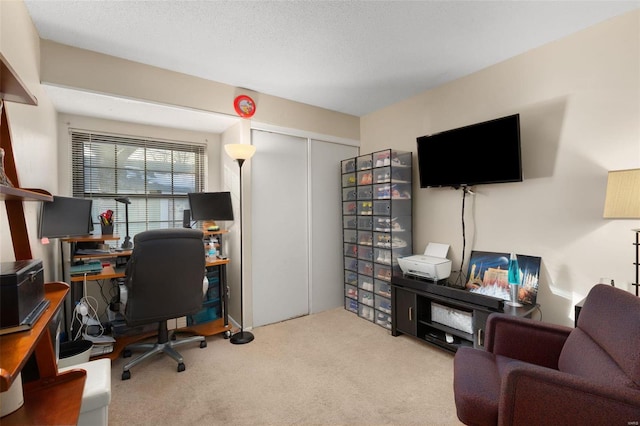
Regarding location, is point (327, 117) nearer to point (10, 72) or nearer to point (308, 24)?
point (308, 24)

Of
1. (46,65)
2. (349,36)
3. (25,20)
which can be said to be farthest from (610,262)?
(46,65)

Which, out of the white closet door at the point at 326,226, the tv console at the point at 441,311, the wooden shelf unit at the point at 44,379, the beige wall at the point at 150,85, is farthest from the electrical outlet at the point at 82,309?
the tv console at the point at 441,311

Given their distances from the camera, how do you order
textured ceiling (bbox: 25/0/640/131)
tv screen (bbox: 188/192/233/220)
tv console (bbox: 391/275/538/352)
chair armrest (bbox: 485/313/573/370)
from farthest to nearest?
tv screen (bbox: 188/192/233/220)
tv console (bbox: 391/275/538/352)
textured ceiling (bbox: 25/0/640/131)
chair armrest (bbox: 485/313/573/370)

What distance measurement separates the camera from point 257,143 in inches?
128

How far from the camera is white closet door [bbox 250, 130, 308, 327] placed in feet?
10.6

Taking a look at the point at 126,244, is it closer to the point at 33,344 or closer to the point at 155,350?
the point at 155,350

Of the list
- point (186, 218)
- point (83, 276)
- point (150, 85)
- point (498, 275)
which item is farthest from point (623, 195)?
point (83, 276)

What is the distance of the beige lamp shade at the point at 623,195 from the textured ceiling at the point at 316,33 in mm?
1117

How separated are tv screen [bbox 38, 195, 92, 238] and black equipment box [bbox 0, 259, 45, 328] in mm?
1656

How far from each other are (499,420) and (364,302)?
2.26 meters

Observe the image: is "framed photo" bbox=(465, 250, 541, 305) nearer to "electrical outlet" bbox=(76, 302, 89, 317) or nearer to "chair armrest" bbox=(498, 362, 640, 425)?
"chair armrest" bbox=(498, 362, 640, 425)

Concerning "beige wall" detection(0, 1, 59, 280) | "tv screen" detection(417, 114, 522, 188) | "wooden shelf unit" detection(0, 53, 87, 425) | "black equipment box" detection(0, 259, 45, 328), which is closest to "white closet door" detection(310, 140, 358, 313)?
"tv screen" detection(417, 114, 522, 188)

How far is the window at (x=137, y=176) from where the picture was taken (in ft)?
9.92

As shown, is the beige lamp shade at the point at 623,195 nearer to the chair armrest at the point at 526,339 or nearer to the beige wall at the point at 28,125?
the chair armrest at the point at 526,339
